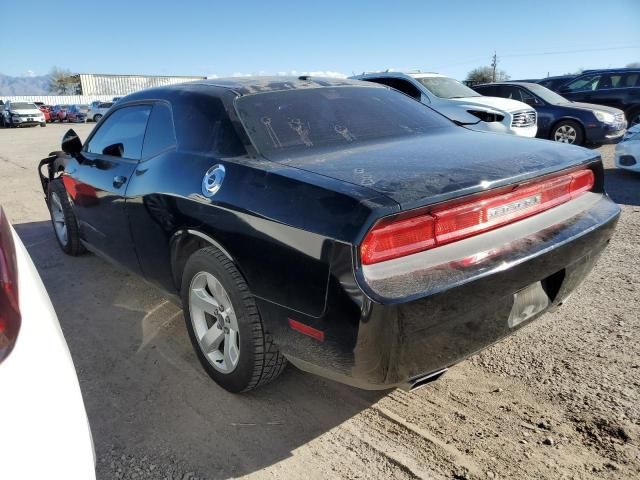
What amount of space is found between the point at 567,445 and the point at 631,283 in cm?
201

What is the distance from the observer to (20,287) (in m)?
1.36

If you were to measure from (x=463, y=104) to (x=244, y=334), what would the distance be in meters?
7.25

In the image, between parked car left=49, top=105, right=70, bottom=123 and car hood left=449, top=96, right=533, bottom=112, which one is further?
parked car left=49, top=105, right=70, bottom=123

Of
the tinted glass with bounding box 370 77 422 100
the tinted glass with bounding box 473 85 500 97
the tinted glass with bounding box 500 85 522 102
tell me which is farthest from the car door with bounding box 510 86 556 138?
the tinted glass with bounding box 370 77 422 100

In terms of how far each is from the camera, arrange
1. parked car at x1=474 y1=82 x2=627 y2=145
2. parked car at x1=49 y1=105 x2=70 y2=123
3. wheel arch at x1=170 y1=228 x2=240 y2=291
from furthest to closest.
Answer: parked car at x1=49 y1=105 x2=70 y2=123 < parked car at x1=474 y1=82 x2=627 y2=145 < wheel arch at x1=170 y1=228 x2=240 y2=291

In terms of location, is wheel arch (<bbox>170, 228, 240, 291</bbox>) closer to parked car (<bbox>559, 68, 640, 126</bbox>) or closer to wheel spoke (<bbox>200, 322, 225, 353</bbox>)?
wheel spoke (<bbox>200, 322, 225, 353</bbox>)

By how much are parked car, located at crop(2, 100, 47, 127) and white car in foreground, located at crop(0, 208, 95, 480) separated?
32.3 meters

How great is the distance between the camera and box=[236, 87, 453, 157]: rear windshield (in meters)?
2.47

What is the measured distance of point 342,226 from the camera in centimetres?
171

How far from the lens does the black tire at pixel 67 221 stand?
443 cm

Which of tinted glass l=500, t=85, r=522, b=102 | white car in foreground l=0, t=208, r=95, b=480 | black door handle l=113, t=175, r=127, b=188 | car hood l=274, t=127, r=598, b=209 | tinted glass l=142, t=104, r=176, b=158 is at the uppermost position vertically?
tinted glass l=142, t=104, r=176, b=158

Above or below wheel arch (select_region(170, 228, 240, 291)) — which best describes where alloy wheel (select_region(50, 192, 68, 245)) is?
below

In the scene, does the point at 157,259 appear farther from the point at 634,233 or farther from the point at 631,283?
the point at 634,233

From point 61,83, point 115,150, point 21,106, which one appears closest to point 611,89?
point 115,150
